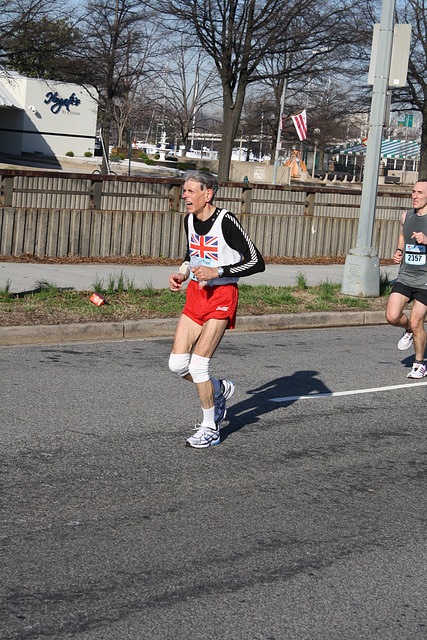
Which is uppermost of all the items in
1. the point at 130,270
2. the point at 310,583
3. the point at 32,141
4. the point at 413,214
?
the point at 32,141

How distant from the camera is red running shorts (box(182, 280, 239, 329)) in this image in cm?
589

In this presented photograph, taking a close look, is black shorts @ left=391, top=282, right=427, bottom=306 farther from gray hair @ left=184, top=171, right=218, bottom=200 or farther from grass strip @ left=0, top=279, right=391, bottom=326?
gray hair @ left=184, top=171, right=218, bottom=200

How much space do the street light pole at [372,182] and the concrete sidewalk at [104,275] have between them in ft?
3.21

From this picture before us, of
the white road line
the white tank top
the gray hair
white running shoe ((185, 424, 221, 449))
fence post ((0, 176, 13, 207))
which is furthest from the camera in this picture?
fence post ((0, 176, 13, 207))

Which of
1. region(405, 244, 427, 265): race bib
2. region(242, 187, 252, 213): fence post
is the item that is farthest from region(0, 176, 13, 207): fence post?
region(405, 244, 427, 265): race bib

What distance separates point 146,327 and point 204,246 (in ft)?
14.8

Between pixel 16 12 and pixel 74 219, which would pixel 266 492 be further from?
pixel 16 12

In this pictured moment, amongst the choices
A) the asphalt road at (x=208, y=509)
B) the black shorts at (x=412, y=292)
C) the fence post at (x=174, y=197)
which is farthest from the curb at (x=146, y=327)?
the fence post at (x=174, y=197)

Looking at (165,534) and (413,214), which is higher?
(413,214)

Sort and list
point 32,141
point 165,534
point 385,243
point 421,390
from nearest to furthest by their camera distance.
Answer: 1. point 165,534
2. point 421,390
3. point 385,243
4. point 32,141

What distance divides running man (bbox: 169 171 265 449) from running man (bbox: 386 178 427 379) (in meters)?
3.20

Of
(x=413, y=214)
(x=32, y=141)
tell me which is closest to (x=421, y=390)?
(x=413, y=214)

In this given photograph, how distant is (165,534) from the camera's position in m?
4.42

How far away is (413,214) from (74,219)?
24.8ft
